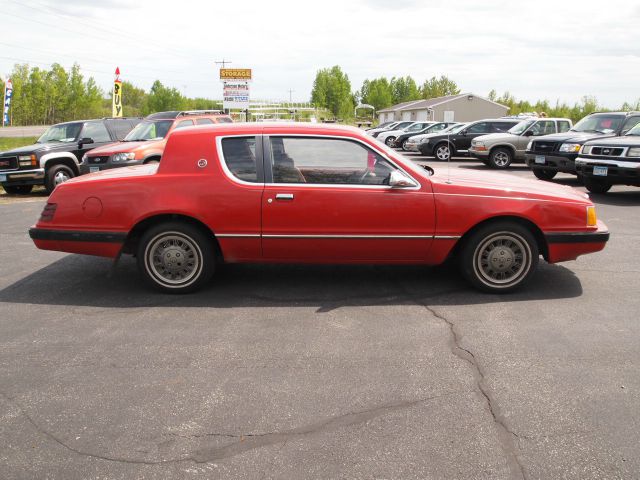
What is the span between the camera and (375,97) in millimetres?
115250

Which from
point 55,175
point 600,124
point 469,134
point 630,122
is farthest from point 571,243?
point 469,134

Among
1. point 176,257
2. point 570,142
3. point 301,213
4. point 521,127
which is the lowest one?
point 176,257

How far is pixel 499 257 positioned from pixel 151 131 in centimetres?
992

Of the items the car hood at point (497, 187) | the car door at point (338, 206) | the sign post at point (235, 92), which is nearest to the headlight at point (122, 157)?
the car door at point (338, 206)

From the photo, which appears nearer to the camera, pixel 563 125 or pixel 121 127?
pixel 121 127

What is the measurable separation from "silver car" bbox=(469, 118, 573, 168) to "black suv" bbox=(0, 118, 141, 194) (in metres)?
11.3

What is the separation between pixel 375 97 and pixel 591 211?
11410cm

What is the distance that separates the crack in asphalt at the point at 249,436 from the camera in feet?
9.07

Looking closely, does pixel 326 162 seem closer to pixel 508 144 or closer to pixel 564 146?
pixel 564 146

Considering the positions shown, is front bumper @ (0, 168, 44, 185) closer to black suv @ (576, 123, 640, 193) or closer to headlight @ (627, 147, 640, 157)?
black suv @ (576, 123, 640, 193)

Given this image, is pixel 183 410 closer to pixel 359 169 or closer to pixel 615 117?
pixel 359 169

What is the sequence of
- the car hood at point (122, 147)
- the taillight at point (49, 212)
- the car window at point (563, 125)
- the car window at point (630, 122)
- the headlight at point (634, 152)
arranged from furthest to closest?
the car window at point (563, 125)
the car window at point (630, 122)
the car hood at point (122, 147)
the headlight at point (634, 152)
the taillight at point (49, 212)

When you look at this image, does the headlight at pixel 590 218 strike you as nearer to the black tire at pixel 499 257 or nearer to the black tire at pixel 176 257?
the black tire at pixel 499 257

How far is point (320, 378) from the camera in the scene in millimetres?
3594
